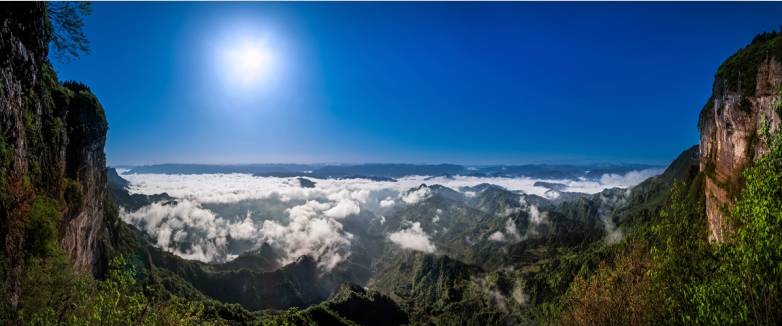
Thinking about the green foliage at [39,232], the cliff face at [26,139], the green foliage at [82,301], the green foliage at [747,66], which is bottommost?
the green foliage at [82,301]

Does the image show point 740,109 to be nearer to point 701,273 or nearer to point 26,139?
point 701,273

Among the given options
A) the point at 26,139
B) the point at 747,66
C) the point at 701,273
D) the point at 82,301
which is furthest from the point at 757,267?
the point at 747,66

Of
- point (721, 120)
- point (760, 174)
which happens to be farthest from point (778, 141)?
point (721, 120)

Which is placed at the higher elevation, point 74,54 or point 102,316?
point 74,54

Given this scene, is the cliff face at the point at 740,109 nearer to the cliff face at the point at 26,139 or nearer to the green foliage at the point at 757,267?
the green foliage at the point at 757,267

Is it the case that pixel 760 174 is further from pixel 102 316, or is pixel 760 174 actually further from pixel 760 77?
pixel 760 77

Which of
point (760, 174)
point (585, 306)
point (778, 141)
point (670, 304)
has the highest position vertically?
point (778, 141)

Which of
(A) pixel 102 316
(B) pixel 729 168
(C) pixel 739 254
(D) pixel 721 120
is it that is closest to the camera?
(C) pixel 739 254

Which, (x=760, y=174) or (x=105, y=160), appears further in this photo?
(x=105, y=160)

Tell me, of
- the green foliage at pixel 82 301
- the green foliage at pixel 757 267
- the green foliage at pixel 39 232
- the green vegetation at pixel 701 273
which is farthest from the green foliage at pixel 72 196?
the green foliage at pixel 757 267
